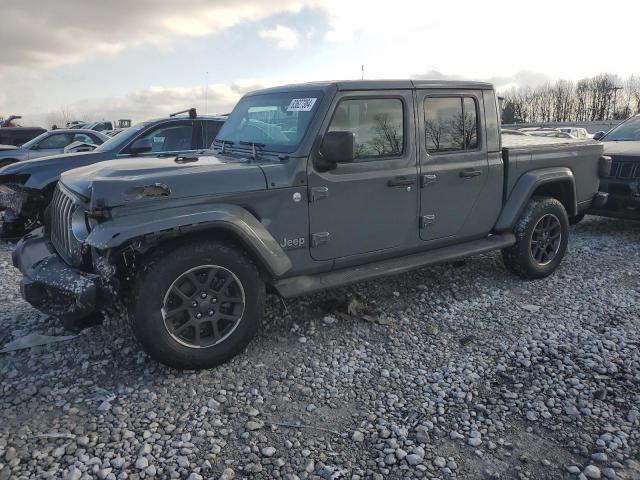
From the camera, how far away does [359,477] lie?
245 cm

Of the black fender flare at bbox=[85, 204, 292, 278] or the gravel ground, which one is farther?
the black fender flare at bbox=[85, 204, 292, 278]

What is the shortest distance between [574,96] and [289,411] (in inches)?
2878

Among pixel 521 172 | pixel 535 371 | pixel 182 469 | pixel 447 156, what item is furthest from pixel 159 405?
pixel 521 172

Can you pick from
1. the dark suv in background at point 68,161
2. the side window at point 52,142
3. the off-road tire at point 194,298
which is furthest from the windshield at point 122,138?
the side window at point 52,142

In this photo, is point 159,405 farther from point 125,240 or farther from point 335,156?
point 335,156

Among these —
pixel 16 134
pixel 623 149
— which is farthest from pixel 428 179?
pixel 16 134

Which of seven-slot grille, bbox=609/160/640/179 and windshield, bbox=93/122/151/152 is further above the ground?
windshield, bbox=93/122/151/152

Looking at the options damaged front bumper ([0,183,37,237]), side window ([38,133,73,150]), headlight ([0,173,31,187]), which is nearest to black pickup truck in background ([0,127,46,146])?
side window ([38,133,73,150])

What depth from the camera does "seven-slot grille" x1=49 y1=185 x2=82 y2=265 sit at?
11.3 ft

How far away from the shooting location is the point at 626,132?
8078 mm

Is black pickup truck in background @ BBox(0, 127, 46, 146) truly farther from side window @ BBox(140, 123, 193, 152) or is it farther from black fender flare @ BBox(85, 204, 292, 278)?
black fender flare @ BBox(85, 204, 292, 278)

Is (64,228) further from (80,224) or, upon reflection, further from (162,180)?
(162,180)

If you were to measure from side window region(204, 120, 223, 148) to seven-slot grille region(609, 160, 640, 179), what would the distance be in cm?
569

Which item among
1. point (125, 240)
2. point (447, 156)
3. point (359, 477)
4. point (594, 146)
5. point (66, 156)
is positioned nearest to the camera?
point (359, 477)
